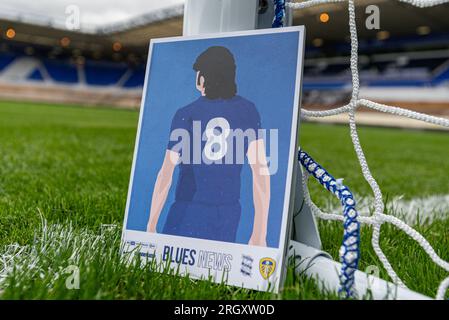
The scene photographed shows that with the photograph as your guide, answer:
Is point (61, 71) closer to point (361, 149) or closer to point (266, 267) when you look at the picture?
point (361, 149)

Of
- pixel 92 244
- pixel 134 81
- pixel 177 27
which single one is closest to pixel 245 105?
pixel 92 244

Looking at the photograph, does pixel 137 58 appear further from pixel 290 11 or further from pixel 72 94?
pixel 290 11

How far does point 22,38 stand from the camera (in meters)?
23.9

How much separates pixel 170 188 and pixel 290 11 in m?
0.46

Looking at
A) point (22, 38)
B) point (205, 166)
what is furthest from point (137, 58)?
point (205, 166)

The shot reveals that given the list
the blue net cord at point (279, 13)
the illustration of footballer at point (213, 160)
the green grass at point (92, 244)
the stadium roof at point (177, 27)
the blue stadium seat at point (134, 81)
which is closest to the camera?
the green grass at point (92, 244)

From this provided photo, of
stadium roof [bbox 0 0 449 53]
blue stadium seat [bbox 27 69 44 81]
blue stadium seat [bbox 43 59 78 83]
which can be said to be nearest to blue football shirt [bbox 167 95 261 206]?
stadium roof [bbox 0 0 449 53]

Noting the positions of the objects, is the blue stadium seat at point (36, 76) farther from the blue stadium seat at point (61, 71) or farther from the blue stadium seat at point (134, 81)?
the blue stadium seat at point (134, 81)

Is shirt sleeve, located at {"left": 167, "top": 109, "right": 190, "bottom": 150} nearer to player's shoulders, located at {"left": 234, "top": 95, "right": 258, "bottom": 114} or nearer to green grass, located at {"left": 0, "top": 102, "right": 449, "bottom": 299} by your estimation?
player's shoulders, located at {"left": 234, "top": 95, "right": 258, "bottom": 114}

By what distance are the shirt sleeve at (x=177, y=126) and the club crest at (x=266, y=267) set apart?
1.00ft

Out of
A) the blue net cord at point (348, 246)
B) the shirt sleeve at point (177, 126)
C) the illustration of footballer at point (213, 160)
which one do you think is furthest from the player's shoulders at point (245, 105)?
the blue net cord at point (348, 246)

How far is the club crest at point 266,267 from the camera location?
0.77 m

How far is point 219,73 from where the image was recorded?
92cm

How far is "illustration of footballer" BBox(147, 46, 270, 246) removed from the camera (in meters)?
0.84
